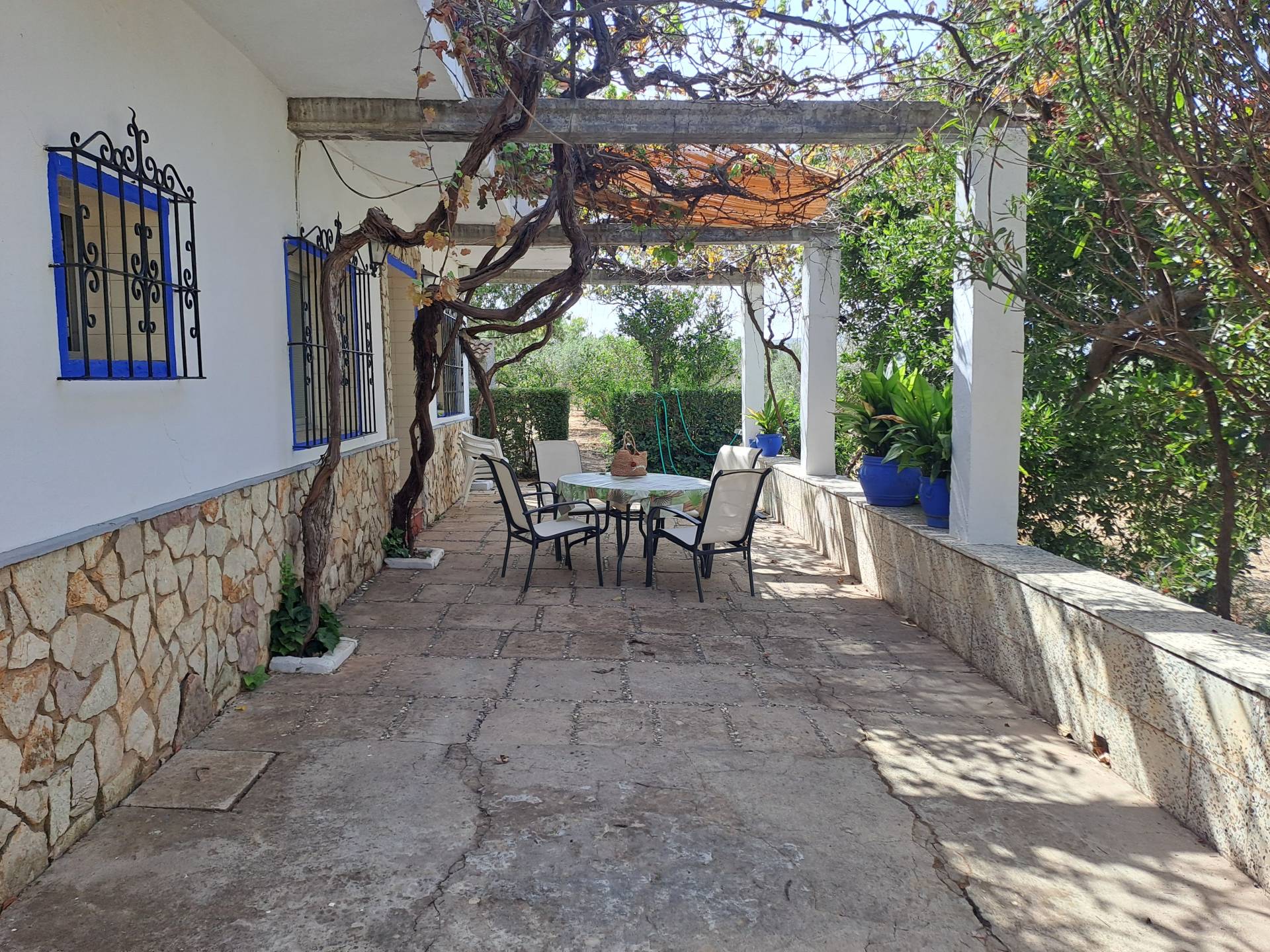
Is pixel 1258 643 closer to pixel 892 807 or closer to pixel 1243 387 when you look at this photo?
pixel 1243 387

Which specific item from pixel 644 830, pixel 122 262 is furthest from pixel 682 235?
pixel 644 830

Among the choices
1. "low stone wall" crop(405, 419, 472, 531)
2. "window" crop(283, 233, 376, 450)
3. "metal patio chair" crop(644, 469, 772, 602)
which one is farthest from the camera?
"low stone wall" crop(405, 419, 472, 531)

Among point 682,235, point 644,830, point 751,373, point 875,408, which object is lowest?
point 644,830

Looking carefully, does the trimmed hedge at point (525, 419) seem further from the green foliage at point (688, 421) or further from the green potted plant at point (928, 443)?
the green potted plant at point (928, 443)

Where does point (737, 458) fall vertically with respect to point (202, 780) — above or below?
above

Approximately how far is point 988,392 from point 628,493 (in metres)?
2.28

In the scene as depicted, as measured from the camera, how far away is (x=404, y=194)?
625cm

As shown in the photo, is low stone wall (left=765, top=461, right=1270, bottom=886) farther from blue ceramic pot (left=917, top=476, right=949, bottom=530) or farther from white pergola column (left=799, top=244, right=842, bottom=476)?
white pergola column (left=799, top=244, right=842, bottom=476)

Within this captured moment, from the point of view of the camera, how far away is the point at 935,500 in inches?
181

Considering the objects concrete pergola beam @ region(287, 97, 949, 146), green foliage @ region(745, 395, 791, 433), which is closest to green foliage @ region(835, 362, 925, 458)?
concrete pergola beam @ region(287, 97, 949, 146)

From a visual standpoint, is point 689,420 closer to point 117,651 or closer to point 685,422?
point 685,422

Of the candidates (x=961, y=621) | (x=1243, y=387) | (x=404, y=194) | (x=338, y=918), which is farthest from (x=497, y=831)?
(x=404, y=194)

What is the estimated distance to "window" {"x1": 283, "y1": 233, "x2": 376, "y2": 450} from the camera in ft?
14.3

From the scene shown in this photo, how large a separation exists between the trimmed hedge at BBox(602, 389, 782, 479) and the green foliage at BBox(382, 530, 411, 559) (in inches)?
244
